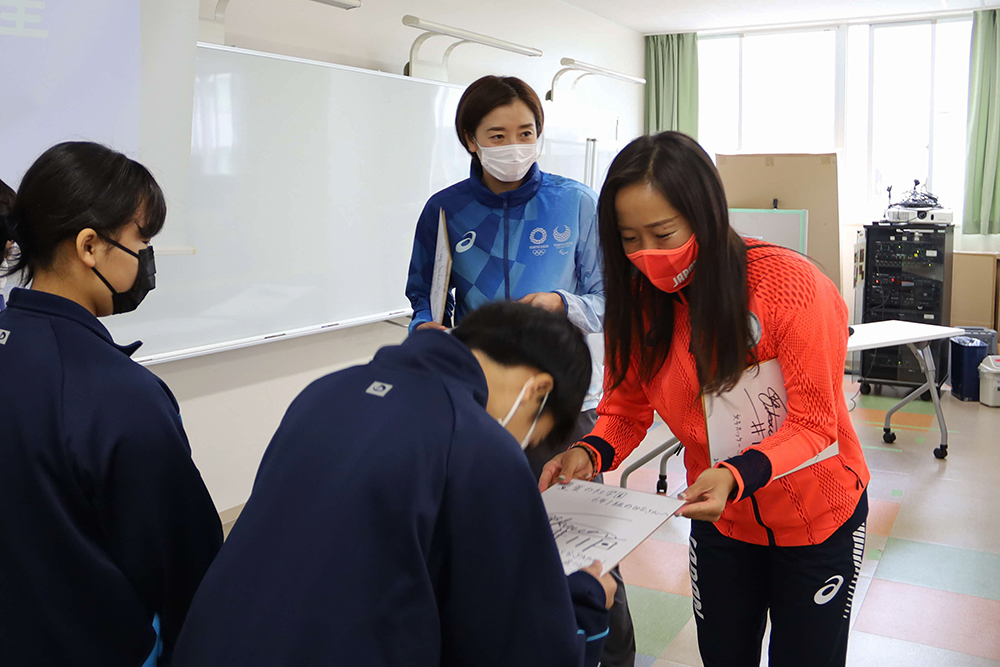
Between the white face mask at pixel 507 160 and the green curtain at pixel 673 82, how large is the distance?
595 centimetres

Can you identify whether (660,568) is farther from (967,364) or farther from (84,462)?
(967,364)

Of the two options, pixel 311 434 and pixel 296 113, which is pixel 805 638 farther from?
pixel 296 113

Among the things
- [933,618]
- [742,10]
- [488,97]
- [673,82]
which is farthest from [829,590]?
[673,82]

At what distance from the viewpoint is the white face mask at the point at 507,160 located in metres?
2.07

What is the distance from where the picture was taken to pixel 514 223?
6.82 ft

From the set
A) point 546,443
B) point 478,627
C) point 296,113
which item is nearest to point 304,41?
point 296,113

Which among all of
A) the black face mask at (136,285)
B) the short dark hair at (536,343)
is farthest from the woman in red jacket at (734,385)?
the black face mask at (136,285)

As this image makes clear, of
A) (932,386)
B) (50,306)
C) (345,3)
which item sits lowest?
(932,386)

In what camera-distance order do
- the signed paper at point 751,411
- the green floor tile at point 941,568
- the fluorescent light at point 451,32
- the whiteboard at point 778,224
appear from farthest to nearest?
the whiteboard at point 778,224, the fluorescent light at point 451,32, the green floor tile at point 941,568, the signed paper at point 751,411

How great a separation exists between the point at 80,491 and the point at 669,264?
34.6 inches

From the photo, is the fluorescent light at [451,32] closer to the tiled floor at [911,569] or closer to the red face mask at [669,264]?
the tiled floor at [911,569]

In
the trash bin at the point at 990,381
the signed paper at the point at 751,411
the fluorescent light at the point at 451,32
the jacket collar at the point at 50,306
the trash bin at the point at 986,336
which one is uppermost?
the fluorescent light at the point at 451,32

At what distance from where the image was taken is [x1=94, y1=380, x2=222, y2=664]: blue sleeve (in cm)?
102

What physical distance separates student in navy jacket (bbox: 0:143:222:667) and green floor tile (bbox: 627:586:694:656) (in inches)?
70.0
